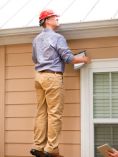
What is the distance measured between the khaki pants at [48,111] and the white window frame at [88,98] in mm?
444

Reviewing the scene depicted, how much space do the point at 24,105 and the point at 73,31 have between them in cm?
118

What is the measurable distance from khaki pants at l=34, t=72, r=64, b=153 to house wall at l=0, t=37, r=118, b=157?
1.41ft

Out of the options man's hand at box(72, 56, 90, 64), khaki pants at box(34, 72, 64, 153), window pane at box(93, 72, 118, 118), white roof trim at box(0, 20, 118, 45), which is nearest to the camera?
khaki pants at box(34, 72, 64, 153)

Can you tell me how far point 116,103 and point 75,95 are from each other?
1.71 ft

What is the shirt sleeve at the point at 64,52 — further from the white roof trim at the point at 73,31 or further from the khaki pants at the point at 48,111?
the white roof trim at the point at 73,31

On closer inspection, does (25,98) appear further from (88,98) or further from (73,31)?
(73,31)

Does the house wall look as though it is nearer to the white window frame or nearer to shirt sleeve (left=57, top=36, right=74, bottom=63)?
the white window frame

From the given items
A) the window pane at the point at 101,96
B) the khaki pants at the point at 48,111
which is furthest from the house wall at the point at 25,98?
the khaki pants at the point at 48,111

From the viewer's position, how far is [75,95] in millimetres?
5430

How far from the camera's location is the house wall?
5.37 meters

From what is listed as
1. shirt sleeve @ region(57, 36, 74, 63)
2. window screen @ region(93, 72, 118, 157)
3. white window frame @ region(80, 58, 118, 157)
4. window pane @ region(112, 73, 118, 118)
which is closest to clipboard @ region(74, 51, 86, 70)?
white window frame @ region(80, 58, 118, 157)

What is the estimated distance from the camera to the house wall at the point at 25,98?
211 inches

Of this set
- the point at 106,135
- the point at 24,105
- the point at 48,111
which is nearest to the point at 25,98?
the point at 24,105

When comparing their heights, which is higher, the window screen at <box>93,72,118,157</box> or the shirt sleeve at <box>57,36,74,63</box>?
the shirt sleeve at <box>57,36,74,63</box>
